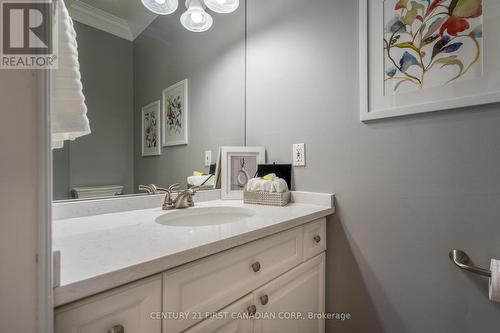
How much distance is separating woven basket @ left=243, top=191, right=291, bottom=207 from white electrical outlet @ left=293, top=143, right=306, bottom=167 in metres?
0.17

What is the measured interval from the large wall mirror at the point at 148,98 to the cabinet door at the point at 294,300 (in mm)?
686

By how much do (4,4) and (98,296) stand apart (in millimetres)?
501

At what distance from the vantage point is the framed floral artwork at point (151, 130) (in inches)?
42.8

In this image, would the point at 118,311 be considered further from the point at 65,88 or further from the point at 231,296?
the point at 65,88

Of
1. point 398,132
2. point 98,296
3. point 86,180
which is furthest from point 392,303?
point 86,180

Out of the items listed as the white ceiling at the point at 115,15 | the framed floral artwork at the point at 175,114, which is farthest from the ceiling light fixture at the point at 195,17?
the framed floral artwork at the point at 175,114

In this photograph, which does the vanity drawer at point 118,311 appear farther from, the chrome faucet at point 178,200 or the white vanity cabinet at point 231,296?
the chrome faucet at point 178,200

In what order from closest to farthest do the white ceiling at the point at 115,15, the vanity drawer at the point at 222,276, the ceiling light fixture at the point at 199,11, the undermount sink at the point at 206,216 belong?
1. the vanity drawer at the point at 222,276
2. the white ceiling at the point at 115,15
3. the undermount sink at the point at 206,216
4. the ceiling light fixture at the point at 199,11

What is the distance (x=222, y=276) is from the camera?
2.15 feet

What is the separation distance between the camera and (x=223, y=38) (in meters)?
1.49

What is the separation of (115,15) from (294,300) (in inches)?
54.8

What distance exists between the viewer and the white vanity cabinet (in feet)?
1.52

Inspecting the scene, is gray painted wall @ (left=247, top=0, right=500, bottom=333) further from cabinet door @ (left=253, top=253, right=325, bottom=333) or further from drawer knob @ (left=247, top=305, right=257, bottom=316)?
drawer knob @ (left=247, top=305, right=257, bottom=316)

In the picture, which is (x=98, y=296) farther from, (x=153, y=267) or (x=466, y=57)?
(x=466, y=57)
